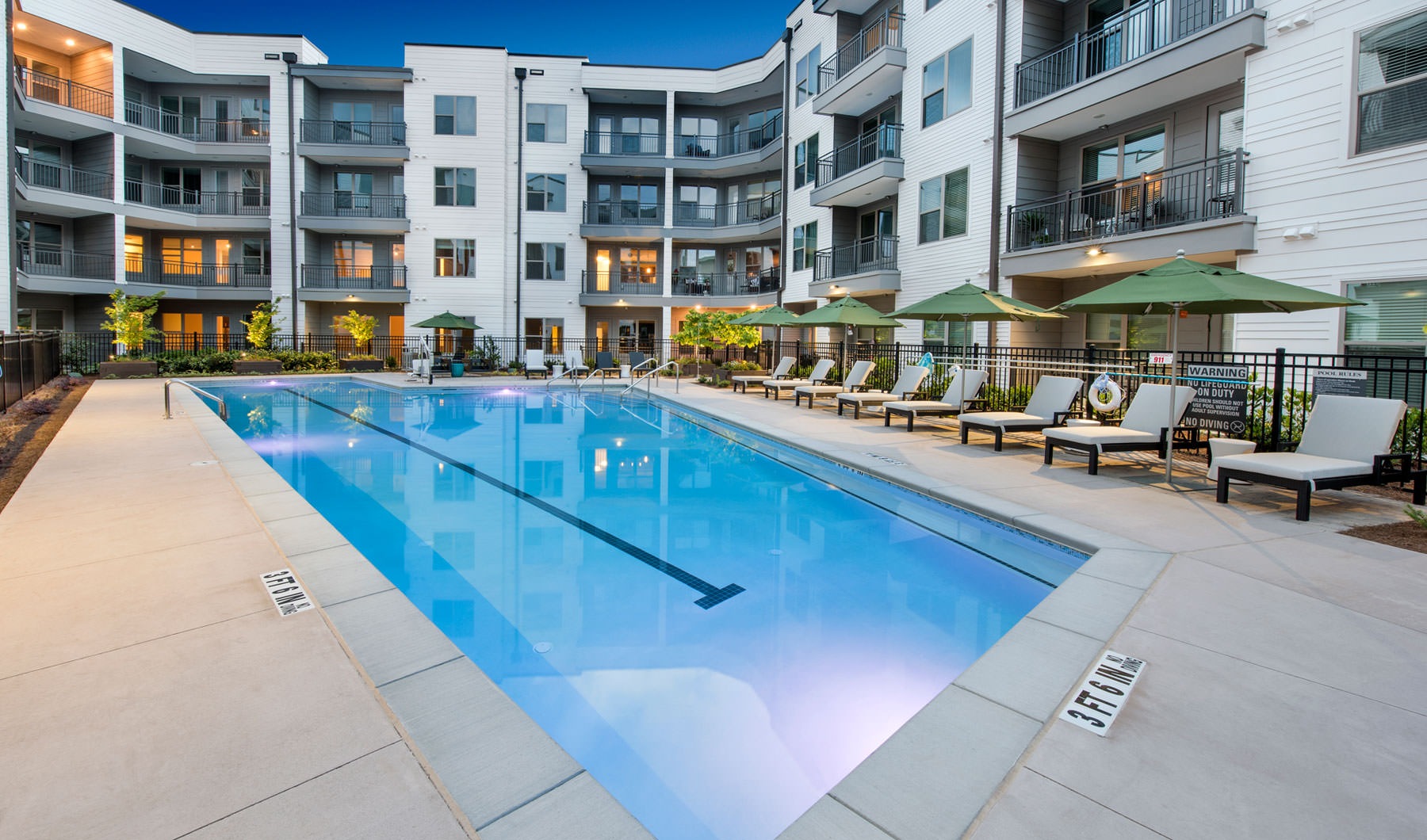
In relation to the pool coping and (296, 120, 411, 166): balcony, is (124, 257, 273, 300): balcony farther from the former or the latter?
the pool coping

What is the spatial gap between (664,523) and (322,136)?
103ft

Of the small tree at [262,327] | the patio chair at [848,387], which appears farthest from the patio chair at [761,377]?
the small tree at [262,327]

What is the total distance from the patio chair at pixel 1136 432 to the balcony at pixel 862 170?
12377 mm

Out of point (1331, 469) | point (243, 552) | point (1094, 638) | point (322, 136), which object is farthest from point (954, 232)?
point (322, 136)

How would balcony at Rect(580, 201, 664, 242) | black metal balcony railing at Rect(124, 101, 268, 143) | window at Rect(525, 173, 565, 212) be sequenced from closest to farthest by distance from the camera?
black metal balcony railing at Rect(124, 101, 268, 143) → balcony at Rect(580, 201, 664, 242) → window at Rect(525, 173, 565, 212)

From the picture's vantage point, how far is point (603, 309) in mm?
34375

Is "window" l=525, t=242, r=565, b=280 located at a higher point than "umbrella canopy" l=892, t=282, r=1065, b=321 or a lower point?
higher

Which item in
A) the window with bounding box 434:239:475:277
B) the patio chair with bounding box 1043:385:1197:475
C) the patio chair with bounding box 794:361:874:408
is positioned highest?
the window with bounding box 434:239:475:277

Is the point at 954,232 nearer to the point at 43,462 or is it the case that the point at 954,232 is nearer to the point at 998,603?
the point at 998,603

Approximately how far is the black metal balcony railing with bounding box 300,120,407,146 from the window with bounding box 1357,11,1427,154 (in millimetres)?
30603

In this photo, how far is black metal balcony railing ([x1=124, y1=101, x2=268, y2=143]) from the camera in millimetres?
29531

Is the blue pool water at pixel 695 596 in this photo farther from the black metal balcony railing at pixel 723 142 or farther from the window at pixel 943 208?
the black metal balcony railing at pixel 723 142

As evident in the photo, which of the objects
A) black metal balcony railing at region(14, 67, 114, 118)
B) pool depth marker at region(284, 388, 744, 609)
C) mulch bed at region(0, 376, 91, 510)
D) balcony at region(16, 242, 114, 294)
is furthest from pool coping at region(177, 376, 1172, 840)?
black metal balcony railing at region(14, 67, 114, 118)

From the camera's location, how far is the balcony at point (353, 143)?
2916 centimetres
